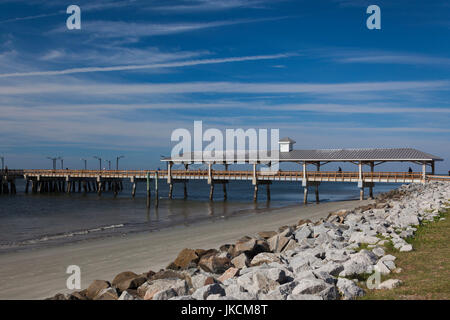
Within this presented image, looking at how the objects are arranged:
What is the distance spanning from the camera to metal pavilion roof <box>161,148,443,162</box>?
121 feet

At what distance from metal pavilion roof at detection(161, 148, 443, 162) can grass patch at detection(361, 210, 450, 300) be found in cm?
2628

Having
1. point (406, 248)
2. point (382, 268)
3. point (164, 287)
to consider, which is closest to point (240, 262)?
point (164, 287)

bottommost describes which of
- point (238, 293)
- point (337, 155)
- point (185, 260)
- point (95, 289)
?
point (185, 260)

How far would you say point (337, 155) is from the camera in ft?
131

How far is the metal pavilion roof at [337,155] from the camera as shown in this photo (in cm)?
3697

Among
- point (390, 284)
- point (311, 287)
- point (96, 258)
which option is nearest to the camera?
point (311, 287)

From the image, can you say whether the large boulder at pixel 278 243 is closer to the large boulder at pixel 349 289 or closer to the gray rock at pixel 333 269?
the gray rock at pixel 333 269

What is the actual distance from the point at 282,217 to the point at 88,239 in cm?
1337

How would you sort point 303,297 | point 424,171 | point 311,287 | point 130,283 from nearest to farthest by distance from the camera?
1. point 303,297
2. point 311,287
3. point 130,283
4. point 424,171

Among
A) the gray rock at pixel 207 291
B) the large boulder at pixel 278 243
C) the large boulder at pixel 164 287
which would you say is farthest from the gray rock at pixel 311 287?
the large boulder at pixel 278 243

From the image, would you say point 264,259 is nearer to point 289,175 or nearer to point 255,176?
point 289,175

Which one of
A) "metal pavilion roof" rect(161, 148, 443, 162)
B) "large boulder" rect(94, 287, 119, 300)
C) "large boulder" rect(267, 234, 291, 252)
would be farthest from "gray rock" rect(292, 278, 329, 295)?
"metal pavilion roof" rect(161, 148, 443, 162)

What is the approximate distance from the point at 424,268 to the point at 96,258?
11755 mm
